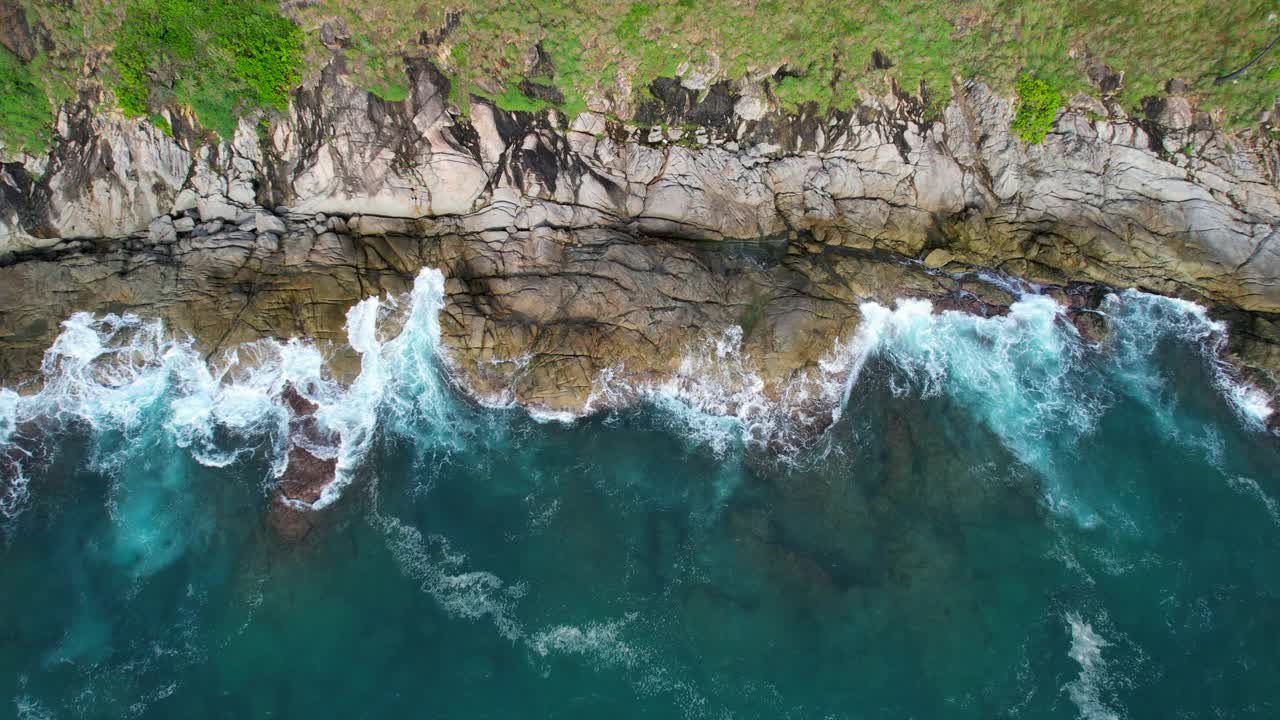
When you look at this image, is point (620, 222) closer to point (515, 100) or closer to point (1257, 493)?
point (515, 100)

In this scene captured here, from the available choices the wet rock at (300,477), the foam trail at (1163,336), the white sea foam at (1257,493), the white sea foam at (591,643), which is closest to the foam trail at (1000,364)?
the foam trail at (1163,336)

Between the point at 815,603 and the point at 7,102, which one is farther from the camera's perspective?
the point at 7,102

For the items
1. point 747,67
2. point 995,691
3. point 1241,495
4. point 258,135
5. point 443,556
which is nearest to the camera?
point 995,691

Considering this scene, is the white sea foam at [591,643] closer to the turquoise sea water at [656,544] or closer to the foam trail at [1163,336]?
the turquoise sea water at [656,544]

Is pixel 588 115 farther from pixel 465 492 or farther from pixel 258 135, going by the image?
pixel 465 492

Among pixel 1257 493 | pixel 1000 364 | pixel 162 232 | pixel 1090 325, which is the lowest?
pixel 1257 493

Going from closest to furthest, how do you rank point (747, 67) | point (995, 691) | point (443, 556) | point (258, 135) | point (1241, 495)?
1. point (995, 691)
2. point (443, 556)
3. point (1241, 495)
4. point (258, 135)
5. point (747, 67)

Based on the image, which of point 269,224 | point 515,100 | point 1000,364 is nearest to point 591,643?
point 1000,364

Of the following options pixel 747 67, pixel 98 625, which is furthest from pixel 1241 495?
pixel 98 625
